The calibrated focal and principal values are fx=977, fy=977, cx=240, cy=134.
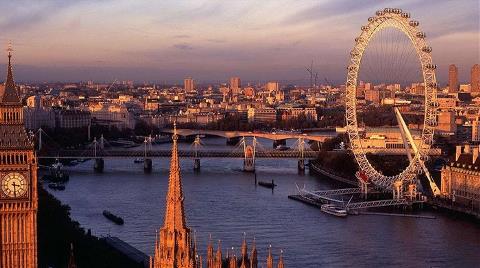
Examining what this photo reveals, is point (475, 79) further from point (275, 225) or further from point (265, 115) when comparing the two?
point (275, 225)

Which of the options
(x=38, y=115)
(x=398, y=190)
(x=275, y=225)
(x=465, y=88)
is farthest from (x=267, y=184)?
(x=465, y=88)

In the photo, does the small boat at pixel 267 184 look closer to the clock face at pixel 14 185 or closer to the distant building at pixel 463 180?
the distant building at pixel 463 180

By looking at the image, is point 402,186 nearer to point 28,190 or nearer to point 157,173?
point 157,173

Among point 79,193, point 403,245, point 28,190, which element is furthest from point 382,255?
point 79,193

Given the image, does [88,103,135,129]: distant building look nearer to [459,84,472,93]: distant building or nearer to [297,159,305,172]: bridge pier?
[297,159,305,172]: bridge pier

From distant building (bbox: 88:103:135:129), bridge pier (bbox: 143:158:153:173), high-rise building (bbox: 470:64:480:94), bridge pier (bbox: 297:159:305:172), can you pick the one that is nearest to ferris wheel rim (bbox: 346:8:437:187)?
bridge pier (bbox: 297:159:305:172)
